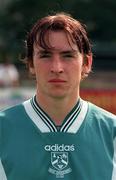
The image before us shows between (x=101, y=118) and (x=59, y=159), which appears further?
(x=101, y=118)

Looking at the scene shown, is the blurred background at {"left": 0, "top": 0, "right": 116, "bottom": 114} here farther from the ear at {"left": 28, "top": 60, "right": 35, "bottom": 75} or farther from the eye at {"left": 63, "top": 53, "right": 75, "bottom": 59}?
the eye at {"left": 63, "top": 53, "right": 75, "bottom": 59}

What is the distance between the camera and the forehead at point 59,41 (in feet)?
11.3

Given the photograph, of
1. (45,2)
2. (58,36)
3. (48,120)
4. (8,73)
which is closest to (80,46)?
(58,36)

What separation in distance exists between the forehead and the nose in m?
0.05

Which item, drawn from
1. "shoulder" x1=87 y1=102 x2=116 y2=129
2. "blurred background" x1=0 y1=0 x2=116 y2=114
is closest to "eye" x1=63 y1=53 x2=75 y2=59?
"shoulder" x1=87 y1=102 x2=116 y2=129

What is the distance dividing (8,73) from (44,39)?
16.4 m

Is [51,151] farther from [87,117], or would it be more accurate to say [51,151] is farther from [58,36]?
[58,36]

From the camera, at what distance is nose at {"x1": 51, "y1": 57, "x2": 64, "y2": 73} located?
135 inches

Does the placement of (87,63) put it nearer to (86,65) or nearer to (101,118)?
(86,65)

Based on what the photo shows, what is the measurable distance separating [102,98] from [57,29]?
11.8m

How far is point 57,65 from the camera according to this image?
11.3 ft

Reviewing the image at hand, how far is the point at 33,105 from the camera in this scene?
359 centimetres

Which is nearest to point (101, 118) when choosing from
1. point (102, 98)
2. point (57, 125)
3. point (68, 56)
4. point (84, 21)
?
point (57, 125)

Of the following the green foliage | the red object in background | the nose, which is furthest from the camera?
the green foliage
